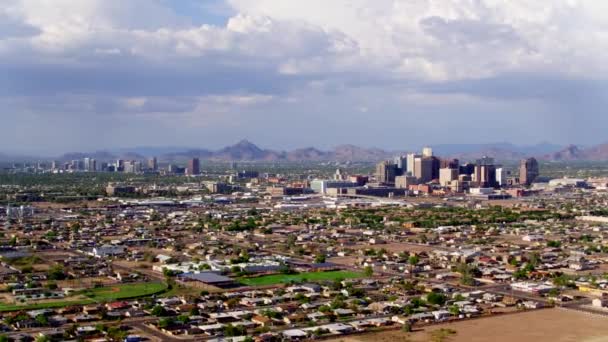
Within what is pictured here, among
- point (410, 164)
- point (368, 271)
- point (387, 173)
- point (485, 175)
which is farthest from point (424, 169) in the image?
point (368, 271)

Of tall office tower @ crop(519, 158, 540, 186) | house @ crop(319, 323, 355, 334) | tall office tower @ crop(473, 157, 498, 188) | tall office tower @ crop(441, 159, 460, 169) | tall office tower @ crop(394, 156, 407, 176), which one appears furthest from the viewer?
tall office tower @ crop(394, 156, 407, 176)

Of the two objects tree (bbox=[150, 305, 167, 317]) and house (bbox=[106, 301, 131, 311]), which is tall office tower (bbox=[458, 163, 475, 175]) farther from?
tree (bbox=[150, 305, 167, 317])

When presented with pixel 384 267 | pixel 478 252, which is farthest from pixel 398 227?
pixel 384 267

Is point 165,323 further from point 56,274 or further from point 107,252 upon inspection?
point 107,252

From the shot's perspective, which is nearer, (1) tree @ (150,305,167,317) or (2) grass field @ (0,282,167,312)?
(1) tree @ (150,305,167,317)

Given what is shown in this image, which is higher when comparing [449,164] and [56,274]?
[449,164]

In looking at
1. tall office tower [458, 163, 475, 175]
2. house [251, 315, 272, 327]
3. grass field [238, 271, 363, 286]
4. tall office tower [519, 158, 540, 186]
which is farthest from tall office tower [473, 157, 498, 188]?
house [251, 315, 272, 327]

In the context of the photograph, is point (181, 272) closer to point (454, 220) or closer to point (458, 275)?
point (458, 275)

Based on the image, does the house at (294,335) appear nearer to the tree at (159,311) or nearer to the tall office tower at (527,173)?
Answer: the tree at (159,311)
